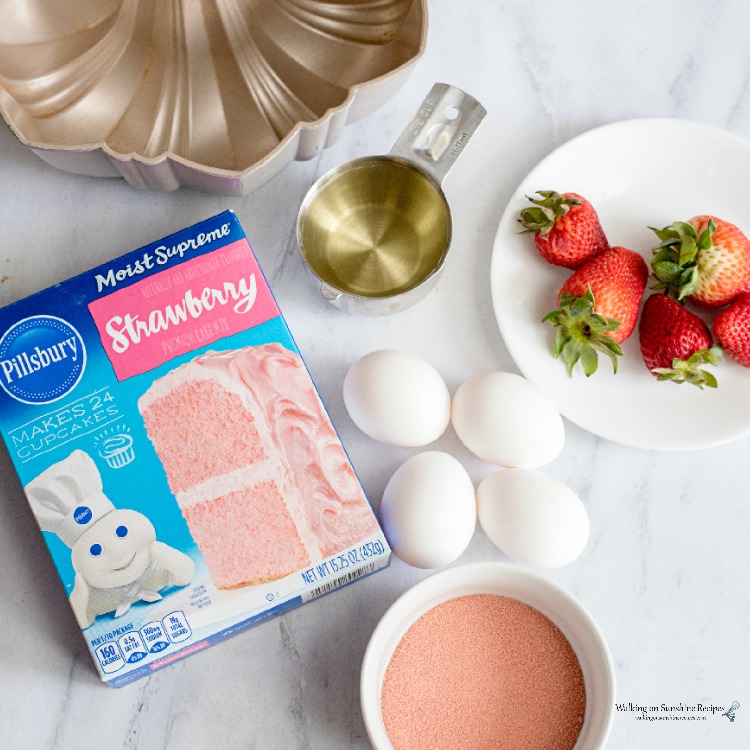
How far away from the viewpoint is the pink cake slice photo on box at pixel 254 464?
0.84m

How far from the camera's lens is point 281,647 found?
923 mm

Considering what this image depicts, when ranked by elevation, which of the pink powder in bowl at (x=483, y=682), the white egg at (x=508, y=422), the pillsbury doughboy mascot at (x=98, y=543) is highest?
the white egg at (x=508, y=422)

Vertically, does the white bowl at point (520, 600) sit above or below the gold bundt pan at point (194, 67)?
below

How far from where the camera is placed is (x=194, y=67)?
1.00 metres

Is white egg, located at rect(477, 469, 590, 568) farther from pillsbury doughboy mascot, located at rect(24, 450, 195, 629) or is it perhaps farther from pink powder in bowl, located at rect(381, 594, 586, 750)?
pillsbury doughboy mascot, located at rect(24, 450, 195, 629)

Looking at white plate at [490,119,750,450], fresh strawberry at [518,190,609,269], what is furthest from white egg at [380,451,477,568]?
fresh strawberry at [518,190,609,269]

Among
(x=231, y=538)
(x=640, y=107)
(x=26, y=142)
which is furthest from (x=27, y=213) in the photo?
(x=640, y=107)

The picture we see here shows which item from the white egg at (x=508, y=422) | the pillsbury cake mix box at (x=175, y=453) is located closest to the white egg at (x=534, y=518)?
the white egg at (x=508, y=422)

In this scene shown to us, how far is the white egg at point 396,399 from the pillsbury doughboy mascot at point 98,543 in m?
0.23

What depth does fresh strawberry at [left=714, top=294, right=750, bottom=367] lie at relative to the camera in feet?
3.00

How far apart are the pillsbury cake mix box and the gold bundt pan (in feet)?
0.49

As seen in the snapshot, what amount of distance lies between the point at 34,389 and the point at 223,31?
0.48 metres

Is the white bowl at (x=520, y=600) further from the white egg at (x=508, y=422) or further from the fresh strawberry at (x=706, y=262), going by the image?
the fresh strawberry at (x=706, y=262)

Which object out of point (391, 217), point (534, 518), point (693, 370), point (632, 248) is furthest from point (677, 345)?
point (391, 217)
